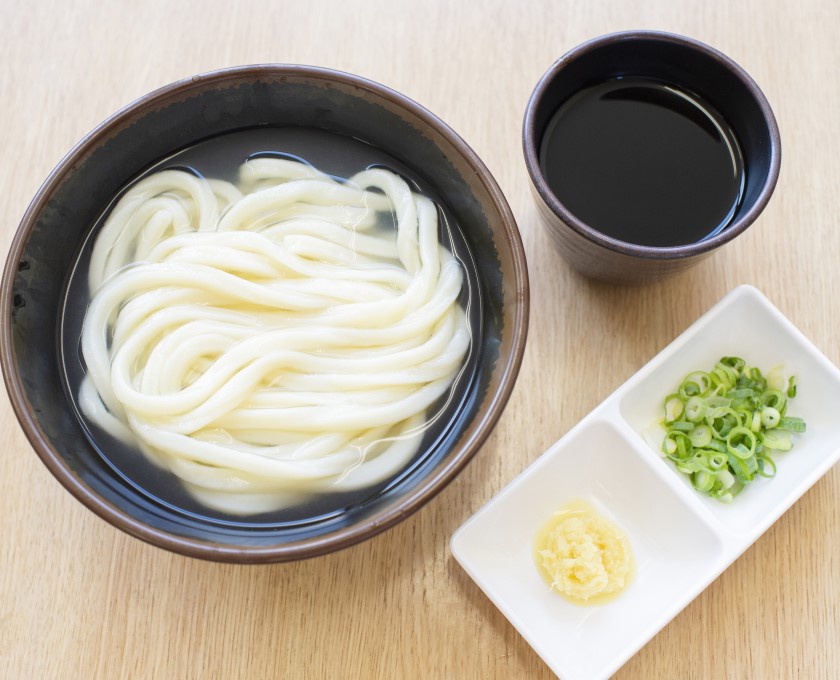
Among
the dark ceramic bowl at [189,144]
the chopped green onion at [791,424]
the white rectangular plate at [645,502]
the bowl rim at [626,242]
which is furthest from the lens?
the chopped green onion at [791,424]

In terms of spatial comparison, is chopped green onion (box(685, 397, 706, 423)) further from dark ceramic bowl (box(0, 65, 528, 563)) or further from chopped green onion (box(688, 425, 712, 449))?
dark ceramic bowl (box(0, 65, 528, 563))

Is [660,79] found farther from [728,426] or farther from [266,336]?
[266,336]

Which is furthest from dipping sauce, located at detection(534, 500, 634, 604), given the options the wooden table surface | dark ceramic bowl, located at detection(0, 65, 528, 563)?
dark ceramic bowl, located at detection(0, 65, 528, 563)

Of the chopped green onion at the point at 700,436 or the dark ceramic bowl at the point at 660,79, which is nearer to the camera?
the dark ceramic bowl at the point at 660,79

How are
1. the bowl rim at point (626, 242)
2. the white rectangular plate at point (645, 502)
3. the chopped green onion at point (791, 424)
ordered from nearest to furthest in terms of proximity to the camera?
1. the bowl rim at point (626, 242)
2. the white rectangular plate at point (645, 502)
3. the chopped green onion at point (791, 424)

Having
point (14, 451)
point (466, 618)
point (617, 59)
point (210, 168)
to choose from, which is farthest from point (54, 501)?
point (617, 59)

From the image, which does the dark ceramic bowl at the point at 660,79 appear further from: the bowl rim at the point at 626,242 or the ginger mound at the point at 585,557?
the ginger mound at the point at 585,557

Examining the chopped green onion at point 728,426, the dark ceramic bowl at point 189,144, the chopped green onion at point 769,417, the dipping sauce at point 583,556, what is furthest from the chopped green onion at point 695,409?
the dark ceramic bowl at point 189,144
